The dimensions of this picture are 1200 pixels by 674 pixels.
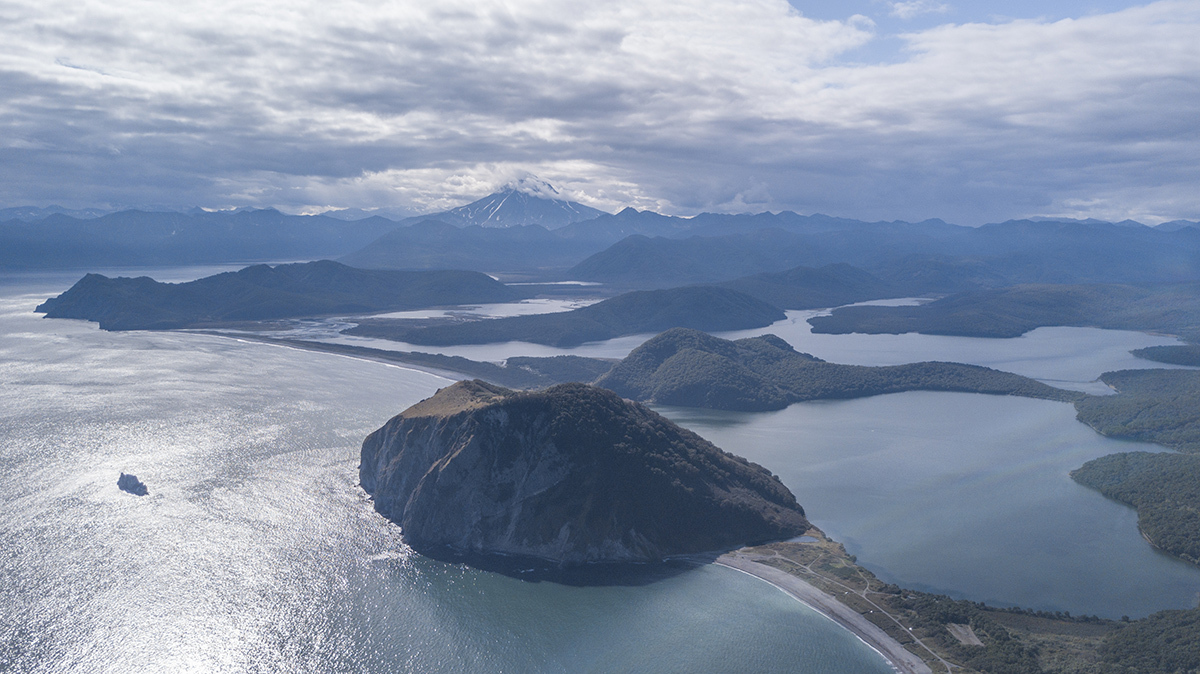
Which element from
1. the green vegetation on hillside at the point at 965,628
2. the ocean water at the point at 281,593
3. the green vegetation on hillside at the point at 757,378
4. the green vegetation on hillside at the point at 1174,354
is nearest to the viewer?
the green vegetation on hillside at the point at 965,628

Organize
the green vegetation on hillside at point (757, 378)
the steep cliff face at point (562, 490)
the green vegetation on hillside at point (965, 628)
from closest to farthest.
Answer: the green vegetation on hillside at point (965, 628) < the steep cliff face at point (562, 490) < the green vegetation on hillside at point (757, 378)

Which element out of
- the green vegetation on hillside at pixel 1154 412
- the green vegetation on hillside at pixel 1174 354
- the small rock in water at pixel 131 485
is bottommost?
the small rock in water at pixel 131 485

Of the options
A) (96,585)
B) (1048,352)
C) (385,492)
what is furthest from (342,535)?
(1048,352)

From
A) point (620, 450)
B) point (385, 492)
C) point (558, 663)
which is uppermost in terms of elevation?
point (620, 450)

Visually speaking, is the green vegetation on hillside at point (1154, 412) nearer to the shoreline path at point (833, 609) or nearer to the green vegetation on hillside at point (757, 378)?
the green vegetation on hillside at point (757, 378)

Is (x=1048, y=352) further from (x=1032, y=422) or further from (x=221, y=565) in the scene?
(x=221, y=565)

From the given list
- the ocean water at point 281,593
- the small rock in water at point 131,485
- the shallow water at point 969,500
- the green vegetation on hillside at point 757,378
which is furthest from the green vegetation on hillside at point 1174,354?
the small rock in water at point 131,485

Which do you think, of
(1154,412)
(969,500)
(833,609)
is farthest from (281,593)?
(1154,412)

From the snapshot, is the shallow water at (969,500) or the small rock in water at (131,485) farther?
the small rock in water at (131,485)
